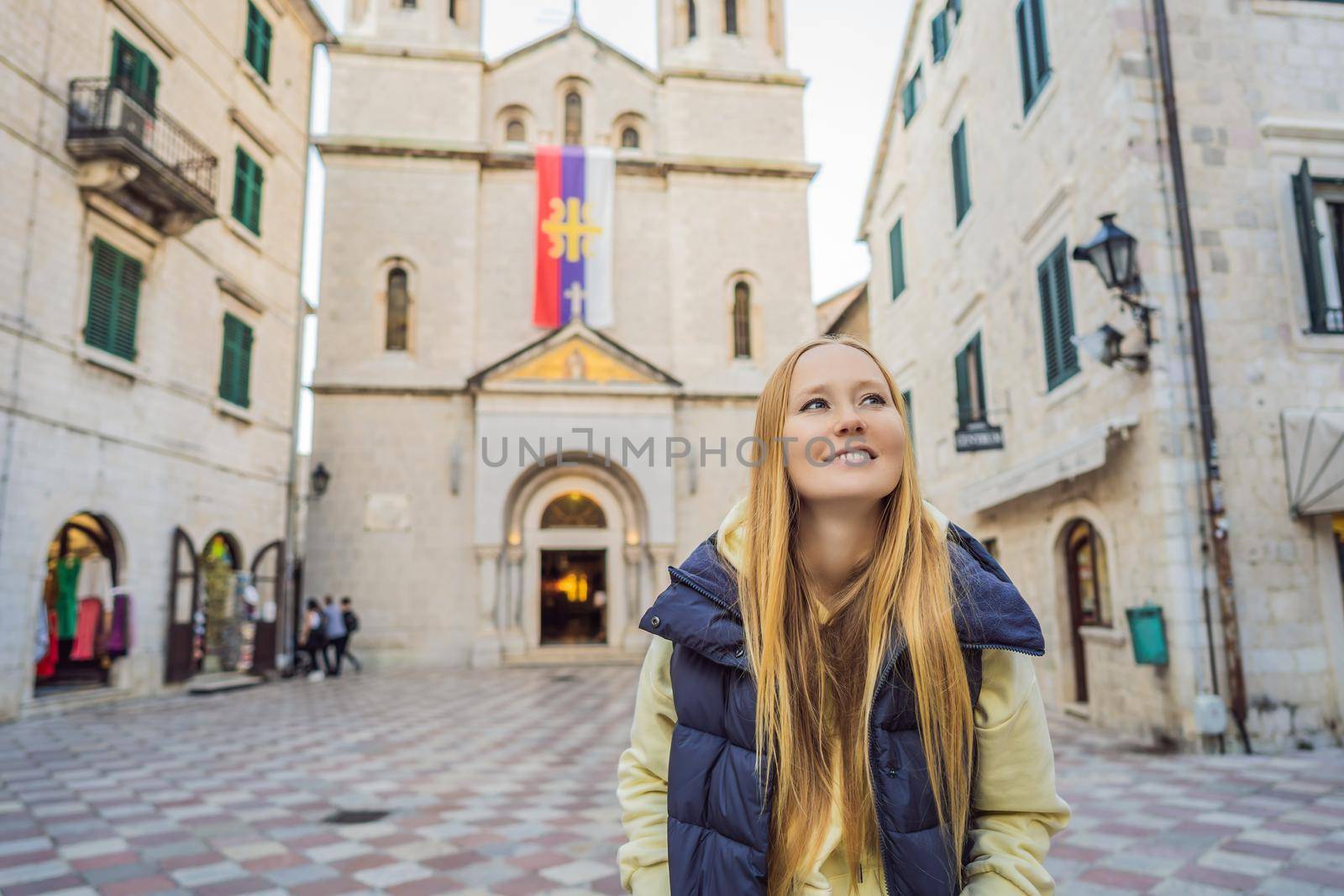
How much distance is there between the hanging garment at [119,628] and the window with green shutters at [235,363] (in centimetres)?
446

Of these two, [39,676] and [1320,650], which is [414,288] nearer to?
[39,676]

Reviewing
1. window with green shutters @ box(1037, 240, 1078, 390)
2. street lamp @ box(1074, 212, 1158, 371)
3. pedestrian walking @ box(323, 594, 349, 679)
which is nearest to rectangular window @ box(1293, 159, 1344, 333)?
street lamp @ box(1074, 212, 1158, 371)

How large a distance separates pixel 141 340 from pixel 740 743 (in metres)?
14.8

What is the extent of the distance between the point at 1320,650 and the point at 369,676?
15718 mm

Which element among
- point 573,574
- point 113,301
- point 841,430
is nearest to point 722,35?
point 573,574

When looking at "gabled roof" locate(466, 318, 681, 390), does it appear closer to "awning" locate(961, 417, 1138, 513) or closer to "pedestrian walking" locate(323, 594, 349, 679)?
"pedestrian walking" locate(323, 594, 349, 679)

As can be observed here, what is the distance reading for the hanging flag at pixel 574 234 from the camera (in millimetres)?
21438

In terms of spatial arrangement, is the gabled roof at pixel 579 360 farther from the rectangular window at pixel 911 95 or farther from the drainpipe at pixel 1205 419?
the drainpipe at pixel 1205 419

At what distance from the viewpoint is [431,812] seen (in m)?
6.18

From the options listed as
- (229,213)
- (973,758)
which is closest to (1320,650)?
(973,758)

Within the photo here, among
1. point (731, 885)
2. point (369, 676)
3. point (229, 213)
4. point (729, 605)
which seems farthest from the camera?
point (369, 676)

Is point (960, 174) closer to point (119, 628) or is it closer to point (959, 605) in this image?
point (959, 605)

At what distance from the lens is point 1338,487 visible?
7898 millimetres

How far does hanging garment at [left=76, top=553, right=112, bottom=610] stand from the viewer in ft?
41.2
